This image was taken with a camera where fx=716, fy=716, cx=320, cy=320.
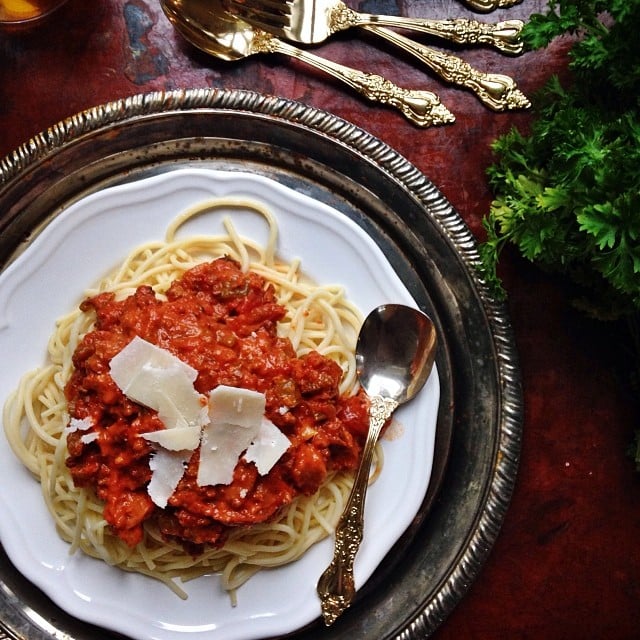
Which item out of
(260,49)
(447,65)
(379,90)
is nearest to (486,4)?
(447,65)

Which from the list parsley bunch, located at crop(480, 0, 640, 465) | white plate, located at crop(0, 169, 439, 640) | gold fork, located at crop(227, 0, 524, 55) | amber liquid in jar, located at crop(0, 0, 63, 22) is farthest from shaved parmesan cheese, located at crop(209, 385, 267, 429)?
amber liquid in jar, located at crop(0, 0, 63, 22)

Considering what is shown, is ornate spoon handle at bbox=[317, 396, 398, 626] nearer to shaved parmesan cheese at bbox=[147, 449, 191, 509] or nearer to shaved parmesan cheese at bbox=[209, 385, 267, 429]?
shaved parmesan cheese at bbox=[209, 385, 267, 429]

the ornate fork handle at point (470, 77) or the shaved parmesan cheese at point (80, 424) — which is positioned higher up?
the ornate fork handle at point (470, 77)

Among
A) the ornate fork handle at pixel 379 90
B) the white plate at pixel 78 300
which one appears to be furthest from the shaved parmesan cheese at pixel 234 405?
the ornate fork handle at pixel 379 90

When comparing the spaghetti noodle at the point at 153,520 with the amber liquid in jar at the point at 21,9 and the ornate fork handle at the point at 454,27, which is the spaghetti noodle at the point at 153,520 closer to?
the ornate fork handle at the point at 454,27

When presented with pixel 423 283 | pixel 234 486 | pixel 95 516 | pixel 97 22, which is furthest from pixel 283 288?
pixel 97 22

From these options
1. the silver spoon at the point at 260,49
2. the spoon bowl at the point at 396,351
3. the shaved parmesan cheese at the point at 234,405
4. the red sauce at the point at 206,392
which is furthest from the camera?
the silver spoon at the point at 260,49

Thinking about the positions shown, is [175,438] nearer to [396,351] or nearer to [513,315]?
[396,351]
